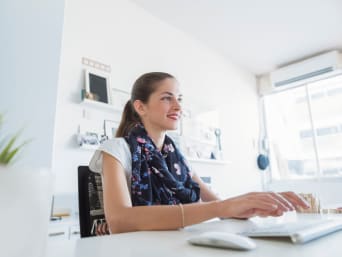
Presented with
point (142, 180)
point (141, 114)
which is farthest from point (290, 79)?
point (142, 180)

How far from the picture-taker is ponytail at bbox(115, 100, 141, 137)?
129 cm

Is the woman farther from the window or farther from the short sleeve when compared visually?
the window

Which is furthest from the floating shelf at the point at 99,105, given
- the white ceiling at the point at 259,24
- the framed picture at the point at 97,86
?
the white ceiling at the point at 259,24

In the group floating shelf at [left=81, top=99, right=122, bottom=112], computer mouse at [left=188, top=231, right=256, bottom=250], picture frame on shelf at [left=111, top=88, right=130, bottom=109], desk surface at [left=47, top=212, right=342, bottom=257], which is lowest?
desk surface at [left=47, top=212, right=342, bottom=257]

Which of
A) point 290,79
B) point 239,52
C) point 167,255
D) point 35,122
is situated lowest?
point 167,255

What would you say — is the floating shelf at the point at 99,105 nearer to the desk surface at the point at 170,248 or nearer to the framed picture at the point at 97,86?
the framed picture at the point at 97,86

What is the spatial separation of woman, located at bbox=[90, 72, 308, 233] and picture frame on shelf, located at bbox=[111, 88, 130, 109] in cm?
71

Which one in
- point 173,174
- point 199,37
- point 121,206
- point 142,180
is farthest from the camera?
point 199,37

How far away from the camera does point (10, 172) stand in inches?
11.5

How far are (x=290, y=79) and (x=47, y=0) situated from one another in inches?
123

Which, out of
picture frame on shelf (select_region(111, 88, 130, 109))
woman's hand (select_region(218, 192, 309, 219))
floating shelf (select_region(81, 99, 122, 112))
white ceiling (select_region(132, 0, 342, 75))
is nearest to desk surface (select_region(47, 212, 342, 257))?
woman's hand (select_region(218, 192, 309, 219))

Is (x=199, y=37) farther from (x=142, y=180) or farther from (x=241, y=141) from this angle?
(x=142, y=180)

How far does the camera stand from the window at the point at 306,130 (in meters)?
3.34

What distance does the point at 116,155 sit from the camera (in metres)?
0.99
